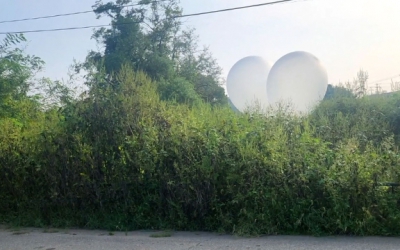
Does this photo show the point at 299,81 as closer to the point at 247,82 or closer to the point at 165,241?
the point at 247,82

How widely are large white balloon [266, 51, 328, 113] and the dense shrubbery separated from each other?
11.5 feet

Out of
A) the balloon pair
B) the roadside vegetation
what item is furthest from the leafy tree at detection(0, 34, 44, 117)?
the balloon pair

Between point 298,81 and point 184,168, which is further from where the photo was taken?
point 298,81

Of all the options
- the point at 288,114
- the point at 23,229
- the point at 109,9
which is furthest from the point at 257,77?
the point at 109,9

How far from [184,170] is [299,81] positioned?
22.1ft

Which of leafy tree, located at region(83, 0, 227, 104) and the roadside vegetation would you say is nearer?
the roadside vegetation

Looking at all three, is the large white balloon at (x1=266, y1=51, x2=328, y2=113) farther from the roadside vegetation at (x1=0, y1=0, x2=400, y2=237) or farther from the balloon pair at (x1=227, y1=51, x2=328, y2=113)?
the roadside vegetation at (x1=0, y1=0, x2=400, y2=237)

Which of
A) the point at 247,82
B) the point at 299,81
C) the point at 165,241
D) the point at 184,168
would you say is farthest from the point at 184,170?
the point at 247,82

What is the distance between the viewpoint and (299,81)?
13.0 meters

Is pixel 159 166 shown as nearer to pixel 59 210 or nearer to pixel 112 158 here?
pixel 112 158

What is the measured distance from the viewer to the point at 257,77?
14.7m

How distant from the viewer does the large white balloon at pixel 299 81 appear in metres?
13.0

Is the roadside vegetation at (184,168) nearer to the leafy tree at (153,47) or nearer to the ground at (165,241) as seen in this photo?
the ground at (165,241)

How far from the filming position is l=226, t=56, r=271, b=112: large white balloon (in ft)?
48.2
